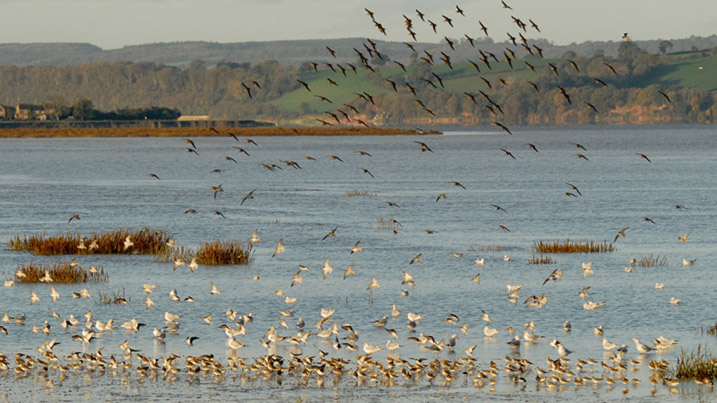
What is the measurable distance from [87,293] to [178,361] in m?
9.94

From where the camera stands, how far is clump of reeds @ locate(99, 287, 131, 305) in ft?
118

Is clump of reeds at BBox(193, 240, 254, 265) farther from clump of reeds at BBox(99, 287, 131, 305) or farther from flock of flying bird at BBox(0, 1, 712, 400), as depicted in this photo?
flock of flying bird at BBox(0, 1, 712, 400)

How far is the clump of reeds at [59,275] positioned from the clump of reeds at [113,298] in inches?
103

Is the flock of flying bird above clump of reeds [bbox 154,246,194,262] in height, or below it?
above

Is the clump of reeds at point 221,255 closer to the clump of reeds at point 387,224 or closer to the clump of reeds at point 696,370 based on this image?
the clump of reeds at point 387,224

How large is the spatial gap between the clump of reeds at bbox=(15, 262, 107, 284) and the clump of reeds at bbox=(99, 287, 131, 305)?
2.63m

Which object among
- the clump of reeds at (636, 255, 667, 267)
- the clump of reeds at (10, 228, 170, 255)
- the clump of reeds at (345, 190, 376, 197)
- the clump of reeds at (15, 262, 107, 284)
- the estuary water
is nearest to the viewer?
the estuary water

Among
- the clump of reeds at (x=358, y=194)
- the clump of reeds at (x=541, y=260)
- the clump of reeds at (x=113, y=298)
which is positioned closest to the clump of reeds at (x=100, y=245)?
the clump of reeds at (x=113, y=298)

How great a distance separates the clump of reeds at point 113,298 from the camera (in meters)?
35.9

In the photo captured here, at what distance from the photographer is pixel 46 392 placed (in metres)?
23.7

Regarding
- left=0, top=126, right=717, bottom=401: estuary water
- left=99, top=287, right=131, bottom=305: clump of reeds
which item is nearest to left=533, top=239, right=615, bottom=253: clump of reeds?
left=0, top=126, right=717, bottom=401: estuary water

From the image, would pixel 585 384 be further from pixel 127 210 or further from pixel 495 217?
pixel 127 210

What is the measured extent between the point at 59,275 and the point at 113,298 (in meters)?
4.46

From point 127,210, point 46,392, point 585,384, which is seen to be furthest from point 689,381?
point 127,210
